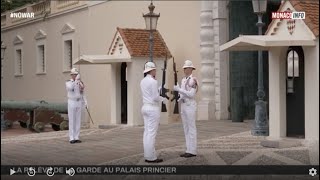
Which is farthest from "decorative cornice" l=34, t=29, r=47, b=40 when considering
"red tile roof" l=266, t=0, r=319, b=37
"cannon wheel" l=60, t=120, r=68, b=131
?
"red tile roof" l=266, t=0, r=319, b=37

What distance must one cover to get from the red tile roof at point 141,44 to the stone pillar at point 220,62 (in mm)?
1408

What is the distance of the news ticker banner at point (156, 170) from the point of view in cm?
700

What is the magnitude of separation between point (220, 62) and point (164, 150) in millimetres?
7358

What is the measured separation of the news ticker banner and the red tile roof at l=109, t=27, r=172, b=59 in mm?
8825

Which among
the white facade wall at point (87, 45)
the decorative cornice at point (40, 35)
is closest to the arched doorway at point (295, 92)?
the white facade wall at point (87, 45)

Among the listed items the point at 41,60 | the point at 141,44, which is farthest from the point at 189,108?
the point at 41,60

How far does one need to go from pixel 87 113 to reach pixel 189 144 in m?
11.3

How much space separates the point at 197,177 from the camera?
724cm

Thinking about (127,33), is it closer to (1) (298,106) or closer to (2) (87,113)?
(2) (87,113)

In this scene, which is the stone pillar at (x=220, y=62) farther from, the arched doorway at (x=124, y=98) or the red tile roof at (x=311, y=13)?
the red tile roof at (x=311, y=13)

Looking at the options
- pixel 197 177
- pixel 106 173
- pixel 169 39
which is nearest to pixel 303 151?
pixel 197 177

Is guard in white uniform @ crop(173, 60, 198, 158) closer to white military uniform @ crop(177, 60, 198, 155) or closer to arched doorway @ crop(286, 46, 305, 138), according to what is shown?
white military uniform @ crop(177, 60, 198, 155)

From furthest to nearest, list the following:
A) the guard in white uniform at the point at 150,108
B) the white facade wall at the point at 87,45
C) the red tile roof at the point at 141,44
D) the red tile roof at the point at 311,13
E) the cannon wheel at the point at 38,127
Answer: the white facade wall at the point at 87,45 → the cannon wheel at the point at 38,127 → the red tile roof at the point at 141,44 → the red tile roof at the point at 311,13 → the guard in white uniform at the point at 150,108

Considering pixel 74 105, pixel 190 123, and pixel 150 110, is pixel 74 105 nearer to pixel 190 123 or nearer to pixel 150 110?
pixel 190 123
